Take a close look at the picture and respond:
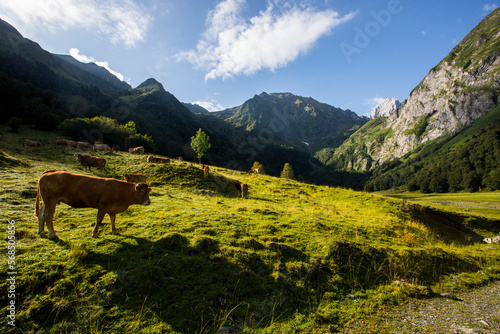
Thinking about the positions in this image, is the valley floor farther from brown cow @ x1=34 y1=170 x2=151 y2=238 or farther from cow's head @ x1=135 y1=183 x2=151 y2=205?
brown cow @ x1=34 y1=170 x2=151 y2=238

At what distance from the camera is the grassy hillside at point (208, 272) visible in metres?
4.63

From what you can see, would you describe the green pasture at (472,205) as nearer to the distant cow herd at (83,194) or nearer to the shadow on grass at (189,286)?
the shadow on grass at (189,286)

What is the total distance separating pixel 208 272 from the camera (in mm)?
6391

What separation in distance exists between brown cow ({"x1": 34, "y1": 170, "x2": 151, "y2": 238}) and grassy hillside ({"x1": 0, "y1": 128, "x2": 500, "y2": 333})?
77cm

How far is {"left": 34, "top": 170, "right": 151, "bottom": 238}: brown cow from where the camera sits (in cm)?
721

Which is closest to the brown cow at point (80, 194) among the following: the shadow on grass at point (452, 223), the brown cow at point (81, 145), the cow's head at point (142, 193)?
the cow's head at point (142, 193)

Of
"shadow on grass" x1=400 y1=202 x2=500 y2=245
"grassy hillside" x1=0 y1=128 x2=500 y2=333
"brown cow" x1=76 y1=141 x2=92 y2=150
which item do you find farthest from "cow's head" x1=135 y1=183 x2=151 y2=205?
"brown cow" x1=76 y1=141 x2=92 y2=150

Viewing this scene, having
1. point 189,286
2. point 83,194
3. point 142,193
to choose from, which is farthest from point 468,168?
point 83,194

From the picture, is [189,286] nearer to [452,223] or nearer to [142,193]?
[142,193]

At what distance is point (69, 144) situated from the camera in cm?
3609

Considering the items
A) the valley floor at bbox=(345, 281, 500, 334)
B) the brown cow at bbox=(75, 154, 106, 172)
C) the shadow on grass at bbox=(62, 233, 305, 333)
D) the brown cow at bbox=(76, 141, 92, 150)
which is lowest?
the shadow on grass at bbox=(62, 233, 305, 333)

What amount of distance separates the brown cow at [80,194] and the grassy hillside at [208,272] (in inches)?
30.3

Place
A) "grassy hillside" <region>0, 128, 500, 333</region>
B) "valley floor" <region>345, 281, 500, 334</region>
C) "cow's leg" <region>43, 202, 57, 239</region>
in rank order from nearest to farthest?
"grassy hillside" <region>0, 128, 500, 333</region> < "valley floor" <region>345, 281, 500, 334</region> < "cow's leg" <region>43, 202, 57, 239</region>

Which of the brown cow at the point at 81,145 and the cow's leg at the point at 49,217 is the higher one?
the brown cow at the point at 81,145
